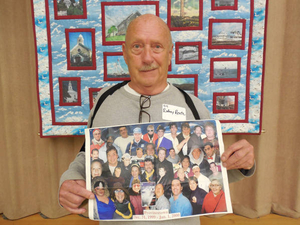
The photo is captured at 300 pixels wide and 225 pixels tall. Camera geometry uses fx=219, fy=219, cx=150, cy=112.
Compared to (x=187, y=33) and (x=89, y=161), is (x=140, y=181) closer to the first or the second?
(x=89, y=161)

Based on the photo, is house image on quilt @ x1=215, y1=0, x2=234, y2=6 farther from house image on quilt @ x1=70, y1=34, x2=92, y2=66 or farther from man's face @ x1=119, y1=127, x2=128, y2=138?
man's face @ x1=119, y1=127, x2=128, y2=138

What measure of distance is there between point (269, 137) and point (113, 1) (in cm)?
140

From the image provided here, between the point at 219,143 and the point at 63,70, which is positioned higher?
the point at 63,70

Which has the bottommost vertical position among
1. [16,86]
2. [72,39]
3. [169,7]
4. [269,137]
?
[269,137]

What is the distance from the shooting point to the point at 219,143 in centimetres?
68

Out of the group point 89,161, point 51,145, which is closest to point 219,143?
point 89,161

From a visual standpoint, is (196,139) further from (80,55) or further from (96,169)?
(80,55)

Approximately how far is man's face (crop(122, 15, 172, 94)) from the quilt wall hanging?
662mm

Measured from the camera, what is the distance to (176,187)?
665 millimetres

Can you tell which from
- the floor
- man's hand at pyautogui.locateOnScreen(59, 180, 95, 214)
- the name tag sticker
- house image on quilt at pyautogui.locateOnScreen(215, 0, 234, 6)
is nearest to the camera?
man's hand at pyautogui.locateOnScreen(59, 180, 95, 214)

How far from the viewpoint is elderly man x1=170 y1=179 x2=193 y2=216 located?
0.66 m

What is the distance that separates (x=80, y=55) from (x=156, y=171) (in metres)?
1.02

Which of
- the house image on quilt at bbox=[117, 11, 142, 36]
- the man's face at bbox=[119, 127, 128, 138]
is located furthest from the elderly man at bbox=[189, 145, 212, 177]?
the house image on quilt at bbox=[117, 11, 142, 36]

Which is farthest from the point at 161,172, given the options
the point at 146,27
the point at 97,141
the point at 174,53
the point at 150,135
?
the point at 174,53
